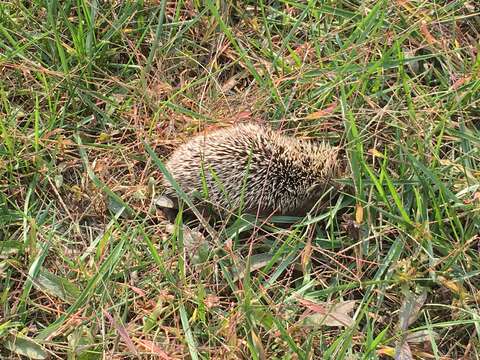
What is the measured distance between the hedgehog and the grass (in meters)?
0.12

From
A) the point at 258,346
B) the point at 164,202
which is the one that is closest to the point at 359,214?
the point at 258,346

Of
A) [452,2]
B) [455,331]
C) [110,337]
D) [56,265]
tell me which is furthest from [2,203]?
[452,2]

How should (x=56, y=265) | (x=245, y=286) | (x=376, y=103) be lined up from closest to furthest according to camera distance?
(x=245, y=286) → (x=56, y=265) → (x=376, y=103)

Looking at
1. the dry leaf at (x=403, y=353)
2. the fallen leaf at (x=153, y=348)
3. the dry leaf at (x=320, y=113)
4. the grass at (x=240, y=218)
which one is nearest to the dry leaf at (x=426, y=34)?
the grass at (x=240, y=218)

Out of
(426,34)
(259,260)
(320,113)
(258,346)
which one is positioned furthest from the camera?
(426,34)

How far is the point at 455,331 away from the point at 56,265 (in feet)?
6.29

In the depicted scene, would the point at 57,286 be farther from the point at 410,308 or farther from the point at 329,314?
the point at 410,308

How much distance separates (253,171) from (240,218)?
24 centimetres

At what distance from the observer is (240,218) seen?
313 centimetres

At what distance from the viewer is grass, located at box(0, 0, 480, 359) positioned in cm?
299

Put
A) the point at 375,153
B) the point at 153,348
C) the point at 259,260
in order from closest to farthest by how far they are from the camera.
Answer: the point at 153,348, the point at 259,260, the point at 375,153

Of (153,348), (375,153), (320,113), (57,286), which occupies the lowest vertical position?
(153,348)

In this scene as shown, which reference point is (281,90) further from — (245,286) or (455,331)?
(455,331)

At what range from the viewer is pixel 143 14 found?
3.66 meters
